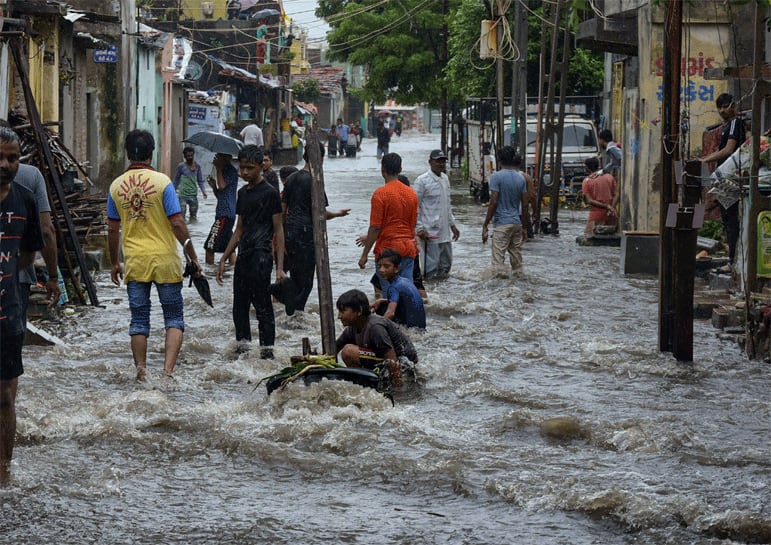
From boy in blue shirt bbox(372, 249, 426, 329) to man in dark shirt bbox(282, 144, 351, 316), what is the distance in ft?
5.74

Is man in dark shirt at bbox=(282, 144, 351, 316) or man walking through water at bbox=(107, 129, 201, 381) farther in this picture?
man in dark shirt at bbox=(282, 144, 351, 316)

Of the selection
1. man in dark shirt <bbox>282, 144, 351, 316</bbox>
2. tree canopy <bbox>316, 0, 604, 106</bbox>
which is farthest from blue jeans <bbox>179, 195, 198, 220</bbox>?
tree canopy <bbox>316, 0, 604, 106</bbox>

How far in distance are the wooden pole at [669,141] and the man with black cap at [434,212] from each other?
433cm

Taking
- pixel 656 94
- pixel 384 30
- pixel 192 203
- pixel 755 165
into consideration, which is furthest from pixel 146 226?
pixel 384 30

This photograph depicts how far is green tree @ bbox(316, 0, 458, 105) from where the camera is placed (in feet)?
159

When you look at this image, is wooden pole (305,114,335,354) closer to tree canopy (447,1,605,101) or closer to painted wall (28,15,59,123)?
painted wall (28,15,59,123)

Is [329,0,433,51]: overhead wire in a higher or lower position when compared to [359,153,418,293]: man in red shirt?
higher

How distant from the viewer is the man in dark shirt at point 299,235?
11.7 meters

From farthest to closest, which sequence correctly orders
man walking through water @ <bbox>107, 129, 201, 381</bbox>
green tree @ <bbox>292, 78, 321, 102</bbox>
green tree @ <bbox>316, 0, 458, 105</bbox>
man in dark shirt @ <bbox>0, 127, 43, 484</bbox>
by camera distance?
green tree @ <bbox>292, 78, 321, 102</bbox>
green tree @ <bbox>316, 0, 458, 105</bbox>
man walking through water @ <bbox>107, 129, 201, 381</bbox>
man in dark shirt @ <bbox>0, 127, 43, 484</bbox>

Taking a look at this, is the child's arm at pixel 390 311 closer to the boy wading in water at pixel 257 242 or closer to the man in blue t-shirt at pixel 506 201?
the boy wading in water at pixel 257 242

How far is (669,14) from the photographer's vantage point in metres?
9.81

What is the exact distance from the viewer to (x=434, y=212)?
1462cm

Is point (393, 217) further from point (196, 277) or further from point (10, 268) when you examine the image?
point (10, 268)

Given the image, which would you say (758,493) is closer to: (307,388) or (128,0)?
(307,388)
